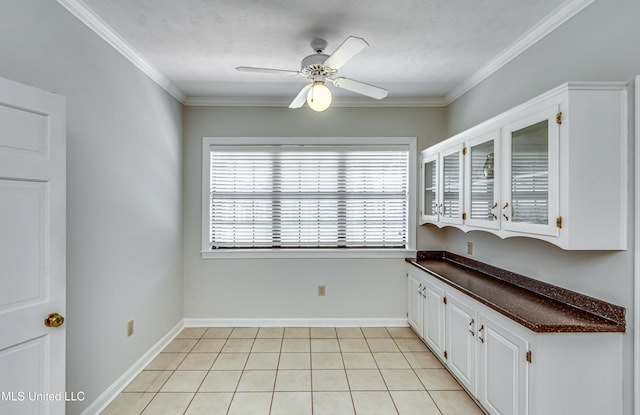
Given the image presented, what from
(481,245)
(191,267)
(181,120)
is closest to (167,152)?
(181,120)

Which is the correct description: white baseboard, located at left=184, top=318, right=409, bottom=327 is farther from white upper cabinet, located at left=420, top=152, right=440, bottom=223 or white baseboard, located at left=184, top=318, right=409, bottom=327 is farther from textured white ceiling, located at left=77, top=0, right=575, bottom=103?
textured white ceiling, located at left=77, top=0, right=575, bottom=103

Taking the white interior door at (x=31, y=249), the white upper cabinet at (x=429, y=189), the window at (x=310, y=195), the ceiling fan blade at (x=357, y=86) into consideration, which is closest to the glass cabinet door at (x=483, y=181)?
the white upper cabinet at (x=429, y=189)

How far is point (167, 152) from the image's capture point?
3.29 metres

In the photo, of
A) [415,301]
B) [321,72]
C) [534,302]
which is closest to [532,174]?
[534,302]

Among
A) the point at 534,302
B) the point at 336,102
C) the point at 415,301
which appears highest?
the point at 336,102

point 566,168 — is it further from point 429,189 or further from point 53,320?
point 53,320

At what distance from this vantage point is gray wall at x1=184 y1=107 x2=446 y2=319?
12.2ft

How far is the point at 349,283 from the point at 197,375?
6.00 feet

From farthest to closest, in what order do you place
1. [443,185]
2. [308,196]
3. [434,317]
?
[308,196]
[443,185]
[434,317]

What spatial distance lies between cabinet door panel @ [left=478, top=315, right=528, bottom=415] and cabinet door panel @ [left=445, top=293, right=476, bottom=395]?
0.10m

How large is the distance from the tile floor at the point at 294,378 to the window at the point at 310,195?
39.9 inches

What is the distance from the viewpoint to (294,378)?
8.66 feet

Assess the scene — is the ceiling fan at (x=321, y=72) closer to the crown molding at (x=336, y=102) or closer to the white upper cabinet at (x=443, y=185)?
the white upper cabinet at (x=443, y=185)

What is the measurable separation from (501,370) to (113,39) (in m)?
3.46
